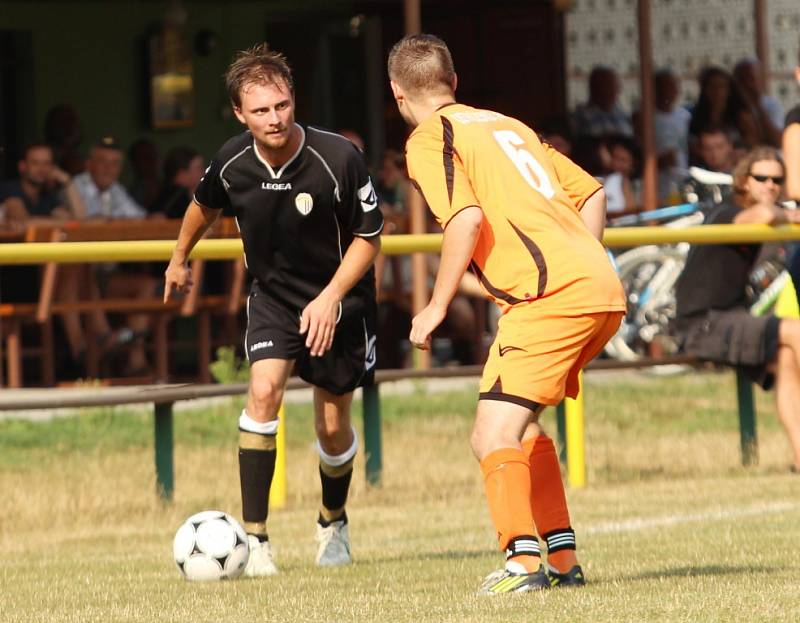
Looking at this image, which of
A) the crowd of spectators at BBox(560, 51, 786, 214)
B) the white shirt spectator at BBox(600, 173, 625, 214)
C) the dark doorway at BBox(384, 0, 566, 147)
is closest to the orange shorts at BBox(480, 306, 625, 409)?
the crowd of spectators at BBox(560, 51, 786, 214)

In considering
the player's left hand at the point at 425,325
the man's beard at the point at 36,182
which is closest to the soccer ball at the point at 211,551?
the player's left hand at the point at 425,325

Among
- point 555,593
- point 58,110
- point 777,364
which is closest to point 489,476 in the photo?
point 555,593

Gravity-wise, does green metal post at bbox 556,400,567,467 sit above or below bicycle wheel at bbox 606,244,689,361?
below

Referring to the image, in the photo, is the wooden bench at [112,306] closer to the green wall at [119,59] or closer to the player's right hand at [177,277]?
the green wall at [119,59]

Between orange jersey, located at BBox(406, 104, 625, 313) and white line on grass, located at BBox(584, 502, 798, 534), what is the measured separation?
236cm

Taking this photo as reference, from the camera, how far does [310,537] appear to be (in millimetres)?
8406

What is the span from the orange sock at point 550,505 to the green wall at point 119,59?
10.8m

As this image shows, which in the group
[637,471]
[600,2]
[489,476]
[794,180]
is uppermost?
[600,2]

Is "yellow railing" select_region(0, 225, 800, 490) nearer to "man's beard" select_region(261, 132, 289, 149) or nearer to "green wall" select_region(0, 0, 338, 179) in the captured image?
"man's beard" select_region(261, 132, 289, 149)

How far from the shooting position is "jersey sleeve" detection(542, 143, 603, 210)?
6273 millimetres

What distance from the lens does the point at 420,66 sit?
19.7ft

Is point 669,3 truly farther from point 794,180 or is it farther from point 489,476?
point 489,476

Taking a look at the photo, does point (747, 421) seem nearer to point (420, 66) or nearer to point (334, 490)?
point (334, 490)

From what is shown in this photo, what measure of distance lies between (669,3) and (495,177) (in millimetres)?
16966
